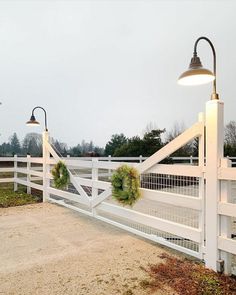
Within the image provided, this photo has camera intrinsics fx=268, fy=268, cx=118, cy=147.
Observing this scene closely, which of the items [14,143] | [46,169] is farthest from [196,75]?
[14,143]

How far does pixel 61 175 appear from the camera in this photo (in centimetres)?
637

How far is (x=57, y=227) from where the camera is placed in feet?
16.1

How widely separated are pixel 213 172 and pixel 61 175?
4.10 metres

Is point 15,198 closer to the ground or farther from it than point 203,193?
closer to the ground

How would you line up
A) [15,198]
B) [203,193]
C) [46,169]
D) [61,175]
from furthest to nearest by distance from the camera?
[15,198] < [46,169] < [61,175] < [203,193]

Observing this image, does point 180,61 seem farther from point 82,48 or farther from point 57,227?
point 57,227

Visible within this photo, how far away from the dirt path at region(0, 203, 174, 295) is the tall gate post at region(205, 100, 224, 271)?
2.47ft

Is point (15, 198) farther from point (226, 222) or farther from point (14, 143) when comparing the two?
point (14, 143)

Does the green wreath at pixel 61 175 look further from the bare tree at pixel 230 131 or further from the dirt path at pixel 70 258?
the bare tree at pixel 230 131

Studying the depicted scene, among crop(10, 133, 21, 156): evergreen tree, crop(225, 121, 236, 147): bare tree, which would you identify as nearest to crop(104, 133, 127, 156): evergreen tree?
crop(225, 121, 236, 147): bare tree

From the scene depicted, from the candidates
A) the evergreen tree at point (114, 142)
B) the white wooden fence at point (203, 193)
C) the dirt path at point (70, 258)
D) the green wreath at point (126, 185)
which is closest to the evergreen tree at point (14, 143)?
the evergreen tree at point (114, 142)

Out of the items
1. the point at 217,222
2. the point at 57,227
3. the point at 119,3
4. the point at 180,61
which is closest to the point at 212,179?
the point at 217,222

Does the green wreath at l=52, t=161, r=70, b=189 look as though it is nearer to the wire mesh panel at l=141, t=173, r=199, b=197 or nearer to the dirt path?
the dirt path

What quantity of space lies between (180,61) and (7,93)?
14763 mm
